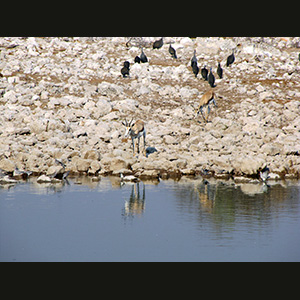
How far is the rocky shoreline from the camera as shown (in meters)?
19.3

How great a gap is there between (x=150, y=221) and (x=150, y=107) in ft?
39.9

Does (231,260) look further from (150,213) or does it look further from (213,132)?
(213,132)

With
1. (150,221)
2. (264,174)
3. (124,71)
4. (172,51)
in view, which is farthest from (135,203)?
(172,51)

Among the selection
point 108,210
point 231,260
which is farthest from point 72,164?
point 231,260

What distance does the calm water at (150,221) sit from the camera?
10391 mm

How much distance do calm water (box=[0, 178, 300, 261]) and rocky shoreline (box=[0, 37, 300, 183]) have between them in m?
1.62

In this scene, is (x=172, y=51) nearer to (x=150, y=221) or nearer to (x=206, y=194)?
(x=206, y=194)

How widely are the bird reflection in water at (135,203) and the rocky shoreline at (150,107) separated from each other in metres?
2.24

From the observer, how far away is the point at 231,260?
392 inches

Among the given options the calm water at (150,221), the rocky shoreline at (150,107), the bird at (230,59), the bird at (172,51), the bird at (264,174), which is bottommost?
the calm water at (150,221)

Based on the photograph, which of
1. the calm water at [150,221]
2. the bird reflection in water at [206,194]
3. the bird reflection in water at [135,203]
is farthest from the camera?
the bird reflection in water at [206,194]

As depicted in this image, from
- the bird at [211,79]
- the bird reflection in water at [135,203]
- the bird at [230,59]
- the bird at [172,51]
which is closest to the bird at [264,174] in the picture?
the bird reflection in water at [135,203]

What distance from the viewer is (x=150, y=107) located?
80.4 feet

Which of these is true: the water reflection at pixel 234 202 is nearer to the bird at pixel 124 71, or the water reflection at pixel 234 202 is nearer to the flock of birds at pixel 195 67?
the flock of birds at pixel 195 67
